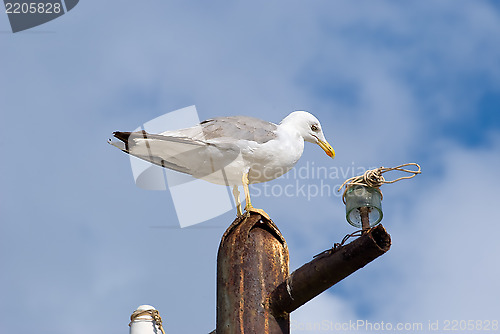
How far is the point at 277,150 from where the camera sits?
693 centimetres

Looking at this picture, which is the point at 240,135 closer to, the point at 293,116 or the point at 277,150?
the point at 277,150

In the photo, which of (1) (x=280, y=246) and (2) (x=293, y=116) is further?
(2) (x=293, y=116)

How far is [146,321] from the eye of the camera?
5.78m

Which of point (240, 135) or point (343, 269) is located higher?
point (240, 135)

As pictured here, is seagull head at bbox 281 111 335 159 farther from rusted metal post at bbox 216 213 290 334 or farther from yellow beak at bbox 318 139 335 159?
rusted metal post at bbox 216 213 290 334

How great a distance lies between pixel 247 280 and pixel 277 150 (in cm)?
247

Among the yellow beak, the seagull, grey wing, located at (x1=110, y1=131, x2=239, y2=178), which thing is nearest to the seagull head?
the yellow beak

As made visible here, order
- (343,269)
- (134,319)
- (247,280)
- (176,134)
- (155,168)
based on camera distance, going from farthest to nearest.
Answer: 1. (155,168)
2. (176,134)
3. (134,319)
4. (247,280)
5. (343,269)

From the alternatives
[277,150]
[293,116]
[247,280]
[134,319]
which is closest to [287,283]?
[247,280]

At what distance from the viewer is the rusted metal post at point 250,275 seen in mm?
4527

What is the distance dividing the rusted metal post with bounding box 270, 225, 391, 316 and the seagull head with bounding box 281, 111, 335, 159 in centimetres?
313

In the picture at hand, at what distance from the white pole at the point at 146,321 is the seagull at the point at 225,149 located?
4.82 feet

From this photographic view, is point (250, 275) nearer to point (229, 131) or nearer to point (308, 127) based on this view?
point (229, 131)

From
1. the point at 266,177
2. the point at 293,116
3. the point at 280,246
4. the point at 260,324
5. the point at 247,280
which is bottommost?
the point at 260,324
